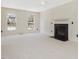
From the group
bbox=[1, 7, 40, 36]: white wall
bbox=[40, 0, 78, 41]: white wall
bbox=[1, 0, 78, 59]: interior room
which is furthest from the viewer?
bbox=[1, 7, 40, 36]: white wall

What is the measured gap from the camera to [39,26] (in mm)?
8133

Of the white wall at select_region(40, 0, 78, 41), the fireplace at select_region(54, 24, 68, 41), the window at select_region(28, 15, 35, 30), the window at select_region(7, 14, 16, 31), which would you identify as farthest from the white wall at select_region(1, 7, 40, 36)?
the fireplace at select_region(54, 24, 68, 41)

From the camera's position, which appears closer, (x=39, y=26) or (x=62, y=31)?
(x=62, y=31)

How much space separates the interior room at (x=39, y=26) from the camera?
314 centimetres

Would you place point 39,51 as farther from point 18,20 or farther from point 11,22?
point 11,22

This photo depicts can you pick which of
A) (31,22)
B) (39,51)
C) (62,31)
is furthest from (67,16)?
(31,22)

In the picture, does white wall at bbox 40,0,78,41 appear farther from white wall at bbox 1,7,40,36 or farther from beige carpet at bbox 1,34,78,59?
white wall at bbox 1,7,40,36

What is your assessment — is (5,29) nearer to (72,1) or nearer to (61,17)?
(61,17)

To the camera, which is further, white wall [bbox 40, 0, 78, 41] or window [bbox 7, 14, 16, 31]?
window [bbox 7, 14, 16, 31]

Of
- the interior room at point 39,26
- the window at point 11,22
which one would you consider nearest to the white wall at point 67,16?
the interior room at point 39,26

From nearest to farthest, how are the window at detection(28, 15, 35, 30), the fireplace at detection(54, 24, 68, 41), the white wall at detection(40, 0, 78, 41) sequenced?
the white wall at detection(40, 0, 78, 41)
the fireplace at detection(54, 24, 68, 41)
the window at detection(28, 15, 35, 30)

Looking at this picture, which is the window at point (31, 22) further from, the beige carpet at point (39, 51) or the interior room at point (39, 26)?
the beige carpet at point (39, 51)

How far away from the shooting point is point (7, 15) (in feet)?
21.1

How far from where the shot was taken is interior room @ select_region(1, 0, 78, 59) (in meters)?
3.14
